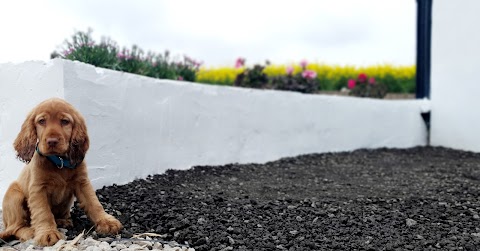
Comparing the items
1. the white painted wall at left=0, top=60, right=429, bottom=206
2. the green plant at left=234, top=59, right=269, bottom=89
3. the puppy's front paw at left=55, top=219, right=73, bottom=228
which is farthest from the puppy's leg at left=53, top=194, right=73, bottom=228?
the green plant at left=234, top=59, right=269, bottom=89

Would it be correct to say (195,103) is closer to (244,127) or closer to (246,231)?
(244,127)

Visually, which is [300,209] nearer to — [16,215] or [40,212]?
[40,212]

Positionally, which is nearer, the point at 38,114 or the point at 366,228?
the point at 38,114

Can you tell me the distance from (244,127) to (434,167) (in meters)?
2.67

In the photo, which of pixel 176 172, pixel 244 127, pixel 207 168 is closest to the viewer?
pixel 176 172

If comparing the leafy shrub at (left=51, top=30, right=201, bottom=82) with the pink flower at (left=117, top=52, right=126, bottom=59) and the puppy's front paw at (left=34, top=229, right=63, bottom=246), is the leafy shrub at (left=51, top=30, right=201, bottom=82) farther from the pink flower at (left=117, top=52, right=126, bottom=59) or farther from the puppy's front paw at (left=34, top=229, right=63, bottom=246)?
the puppy's front paw at (left=34, top=229, right=63, bottom=246)

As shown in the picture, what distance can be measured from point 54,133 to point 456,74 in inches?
322

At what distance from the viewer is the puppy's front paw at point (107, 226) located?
3795 millimetres

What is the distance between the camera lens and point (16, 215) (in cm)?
388

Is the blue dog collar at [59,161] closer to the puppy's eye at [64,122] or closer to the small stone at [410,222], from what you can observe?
the puppy's eye at [64,122]

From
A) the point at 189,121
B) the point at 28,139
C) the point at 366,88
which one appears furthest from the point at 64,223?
the point at 366,88

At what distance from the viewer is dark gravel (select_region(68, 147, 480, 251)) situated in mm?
3900

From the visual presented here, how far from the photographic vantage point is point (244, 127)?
762 centimetres

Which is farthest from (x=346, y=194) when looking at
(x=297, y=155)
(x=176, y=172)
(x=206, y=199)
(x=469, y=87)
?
(x=469, y=87)
